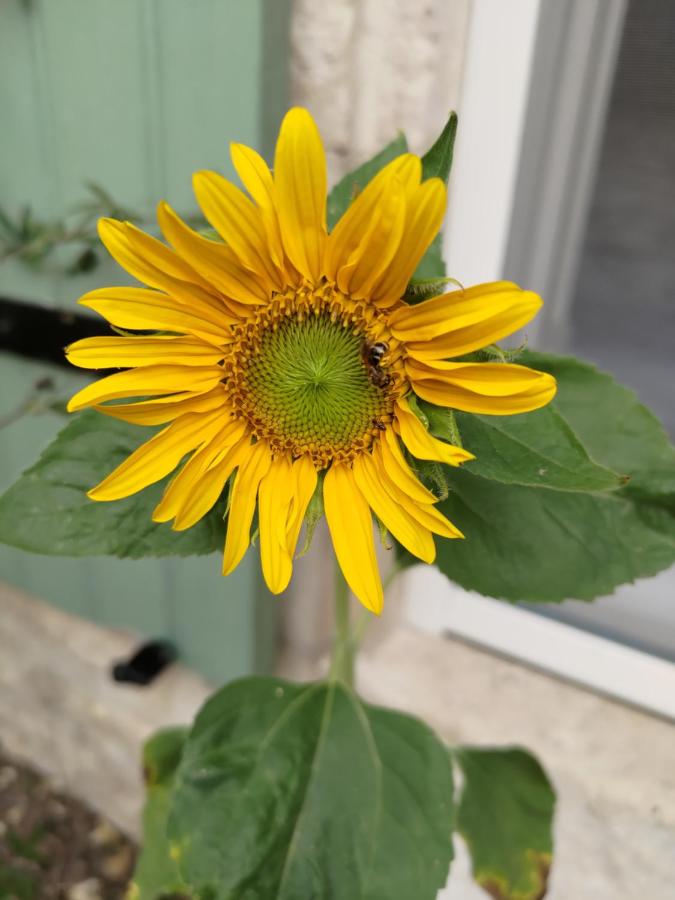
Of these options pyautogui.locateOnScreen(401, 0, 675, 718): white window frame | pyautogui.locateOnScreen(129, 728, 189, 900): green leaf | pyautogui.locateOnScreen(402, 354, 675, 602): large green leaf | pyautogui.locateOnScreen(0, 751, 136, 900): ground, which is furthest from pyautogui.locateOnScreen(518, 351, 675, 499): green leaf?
pyautogui.locateOnScreen(0, 751, 136, 900): ground

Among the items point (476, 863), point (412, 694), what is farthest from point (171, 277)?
point (412, 694)

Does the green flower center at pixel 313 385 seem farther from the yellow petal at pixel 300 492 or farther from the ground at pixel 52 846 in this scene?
the ground at pixel 52 846

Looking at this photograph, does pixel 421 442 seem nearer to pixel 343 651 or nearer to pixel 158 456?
pixel 158 456

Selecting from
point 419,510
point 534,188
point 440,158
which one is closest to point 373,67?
point 534,188

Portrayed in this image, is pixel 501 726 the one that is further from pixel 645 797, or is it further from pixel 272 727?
pixel 272 727

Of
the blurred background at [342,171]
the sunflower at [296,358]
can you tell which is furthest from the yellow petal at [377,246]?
the blurred background at [342,171]

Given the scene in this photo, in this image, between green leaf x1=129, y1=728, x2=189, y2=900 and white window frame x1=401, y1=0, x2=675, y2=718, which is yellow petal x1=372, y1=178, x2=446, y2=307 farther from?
green leaf x1=129, y1=728, x2=189, y2=900
